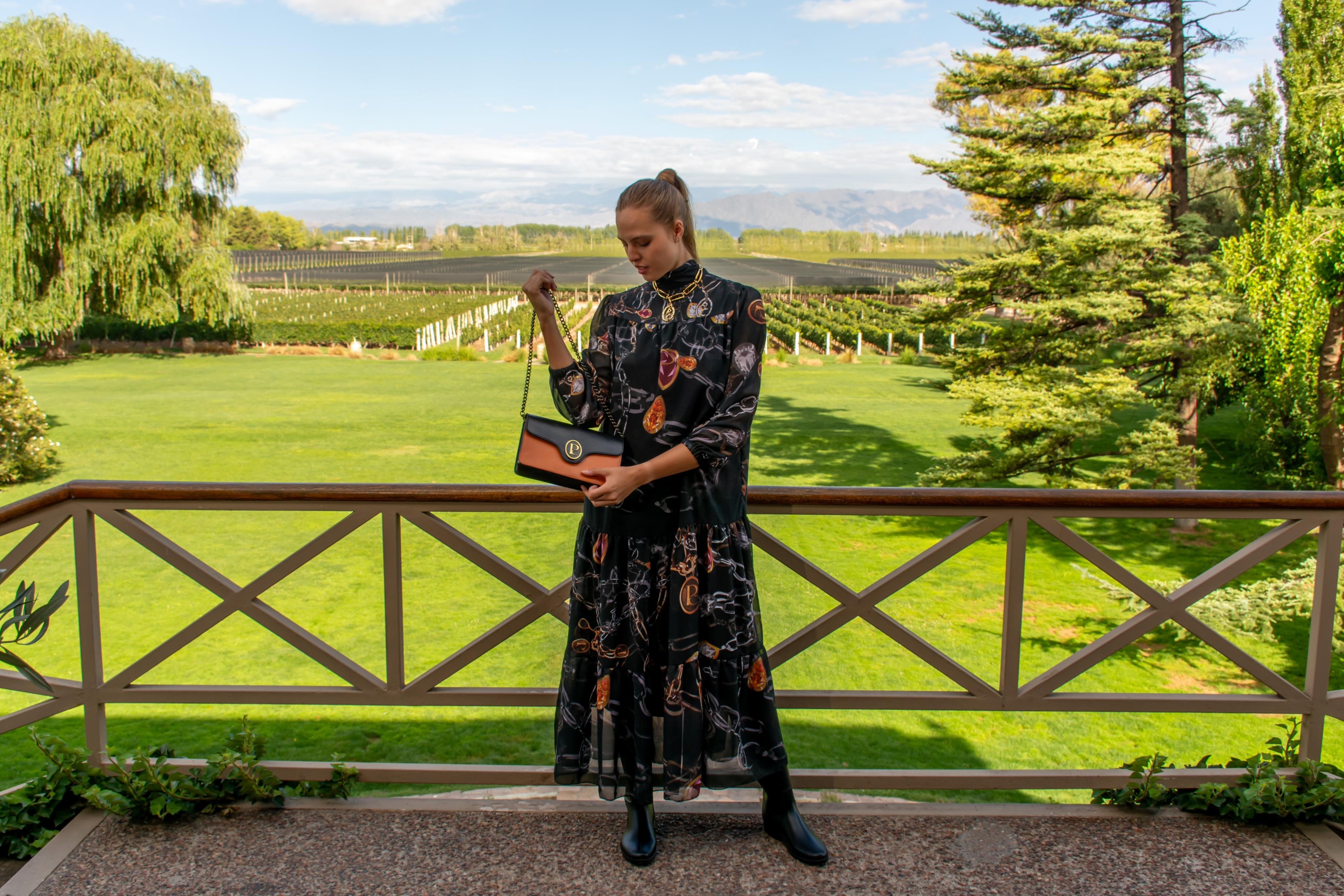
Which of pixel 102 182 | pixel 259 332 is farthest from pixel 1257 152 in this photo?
pixel 259 332

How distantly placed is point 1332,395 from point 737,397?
7.03m

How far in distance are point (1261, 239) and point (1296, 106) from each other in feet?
3.70

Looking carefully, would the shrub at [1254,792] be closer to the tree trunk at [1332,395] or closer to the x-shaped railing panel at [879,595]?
the x-shaped railing panel at [879,595]

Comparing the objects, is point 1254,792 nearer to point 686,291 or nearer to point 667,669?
point 667,669

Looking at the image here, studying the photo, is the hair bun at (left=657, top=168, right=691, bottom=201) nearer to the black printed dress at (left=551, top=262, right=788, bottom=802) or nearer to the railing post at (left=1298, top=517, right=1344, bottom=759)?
the black printed dress at (left=551, top=262, right=788, bottom=802)

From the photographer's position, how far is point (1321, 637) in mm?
2410

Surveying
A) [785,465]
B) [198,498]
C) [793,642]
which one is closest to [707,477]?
[793,642]

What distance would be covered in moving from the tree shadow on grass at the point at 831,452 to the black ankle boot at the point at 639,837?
8.79m

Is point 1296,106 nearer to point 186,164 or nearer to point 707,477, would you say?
point 707,477

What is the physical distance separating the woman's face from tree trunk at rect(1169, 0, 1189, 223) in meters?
7.75

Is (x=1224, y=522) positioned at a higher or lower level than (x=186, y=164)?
lower

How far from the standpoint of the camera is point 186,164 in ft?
67.2

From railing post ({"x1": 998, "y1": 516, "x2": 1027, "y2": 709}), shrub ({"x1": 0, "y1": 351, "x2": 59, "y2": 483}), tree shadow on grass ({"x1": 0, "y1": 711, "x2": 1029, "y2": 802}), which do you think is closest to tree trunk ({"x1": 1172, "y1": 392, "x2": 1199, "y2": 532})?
tree shadow on grass ({"x1": 0, "y1": 711, "x2": 1029, "y2": 802})

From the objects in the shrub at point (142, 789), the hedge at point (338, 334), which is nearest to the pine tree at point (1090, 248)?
the shrub at point (142, 789)
